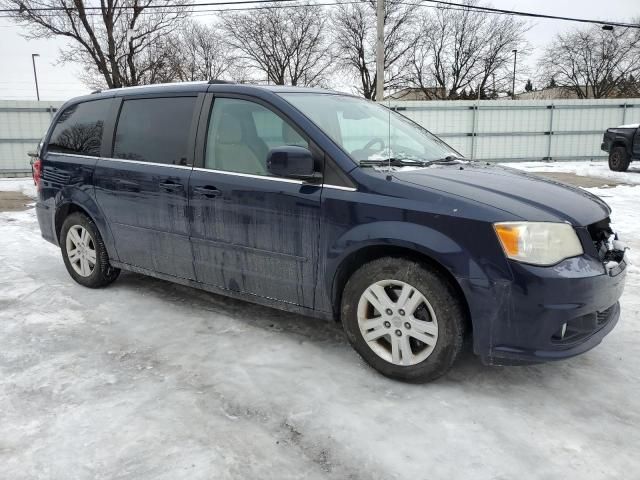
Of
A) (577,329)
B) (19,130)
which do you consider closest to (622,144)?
(577,329)

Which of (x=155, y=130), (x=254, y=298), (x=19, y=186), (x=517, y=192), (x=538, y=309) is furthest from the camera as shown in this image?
(x=19, y=186)

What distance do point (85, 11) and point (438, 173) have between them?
996 inches

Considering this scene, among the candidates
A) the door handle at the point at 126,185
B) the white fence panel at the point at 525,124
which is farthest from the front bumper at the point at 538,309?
the white fence panel at the point at 525,124

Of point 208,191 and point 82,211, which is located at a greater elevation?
point 208,191

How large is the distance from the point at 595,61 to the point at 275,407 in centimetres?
5133

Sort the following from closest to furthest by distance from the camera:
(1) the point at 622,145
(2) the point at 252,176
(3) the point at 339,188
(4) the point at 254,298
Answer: (3) the point at 339,188 → (2) the point at 252,176 → (4) the point at 254,298 → (1) the point at 622,145

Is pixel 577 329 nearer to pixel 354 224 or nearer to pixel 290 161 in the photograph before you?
pixel 354 224

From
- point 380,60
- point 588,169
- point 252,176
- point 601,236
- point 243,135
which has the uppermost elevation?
point 380,60

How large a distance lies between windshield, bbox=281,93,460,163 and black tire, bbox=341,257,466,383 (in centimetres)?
71

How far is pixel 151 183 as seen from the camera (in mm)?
3900

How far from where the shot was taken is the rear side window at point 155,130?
12.5 feet

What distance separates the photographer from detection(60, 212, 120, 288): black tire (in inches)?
179

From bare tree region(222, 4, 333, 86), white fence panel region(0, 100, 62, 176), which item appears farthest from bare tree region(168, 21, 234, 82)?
white fence panel region(0, 100, 62, 176)

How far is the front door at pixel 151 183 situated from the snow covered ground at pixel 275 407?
21.0 inches
